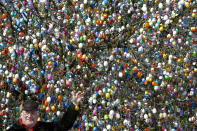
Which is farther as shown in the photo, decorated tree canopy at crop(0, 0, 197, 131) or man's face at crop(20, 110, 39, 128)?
decorated tree canopy at crop(0, 0, 197, 131)

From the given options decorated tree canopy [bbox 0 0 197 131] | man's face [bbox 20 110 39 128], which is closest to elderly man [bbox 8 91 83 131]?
man's face [bbox 20 110 39 128]

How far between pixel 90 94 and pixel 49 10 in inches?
67.4

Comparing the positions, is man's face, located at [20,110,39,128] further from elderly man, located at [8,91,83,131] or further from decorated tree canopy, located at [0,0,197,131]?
decorated tree canopy, located at [0,0,197,131]

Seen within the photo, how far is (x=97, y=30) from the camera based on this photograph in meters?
5.50

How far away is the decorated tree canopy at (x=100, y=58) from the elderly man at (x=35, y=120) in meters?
1.80

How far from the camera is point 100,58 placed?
5.59m

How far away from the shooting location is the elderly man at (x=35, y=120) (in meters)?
2.97

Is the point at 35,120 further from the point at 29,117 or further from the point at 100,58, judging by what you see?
the point at 100,58

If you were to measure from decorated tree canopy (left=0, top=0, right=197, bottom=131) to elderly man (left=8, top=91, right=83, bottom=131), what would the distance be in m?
1.80

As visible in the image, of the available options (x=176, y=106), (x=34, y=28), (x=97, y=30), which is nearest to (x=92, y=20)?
(x=97, y=30)

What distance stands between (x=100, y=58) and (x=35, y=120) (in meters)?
2.73

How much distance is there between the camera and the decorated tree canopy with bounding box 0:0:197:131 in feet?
17.3

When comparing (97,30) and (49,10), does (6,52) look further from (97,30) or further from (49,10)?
(97,30)


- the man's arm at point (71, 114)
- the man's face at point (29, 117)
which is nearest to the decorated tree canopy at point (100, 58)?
the man's arm at point (71, 114)
